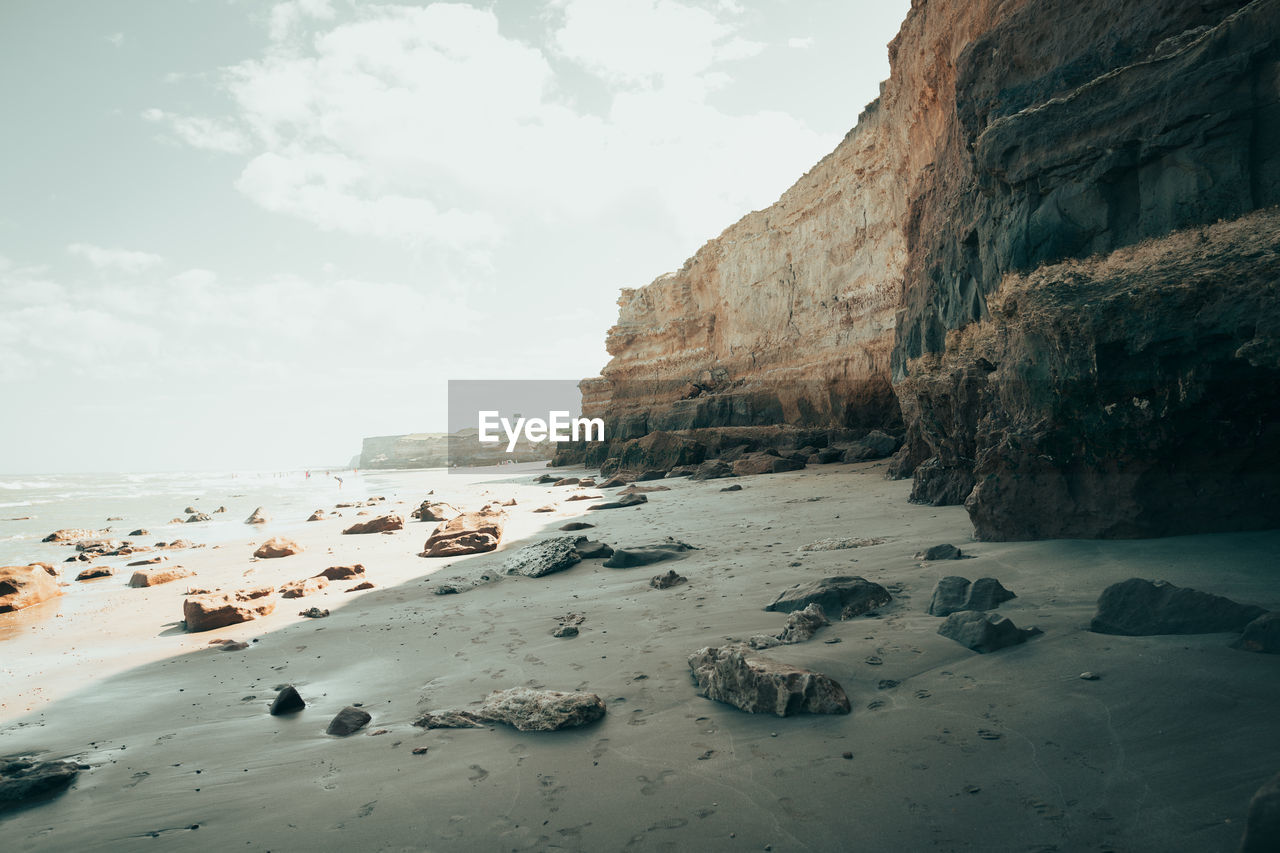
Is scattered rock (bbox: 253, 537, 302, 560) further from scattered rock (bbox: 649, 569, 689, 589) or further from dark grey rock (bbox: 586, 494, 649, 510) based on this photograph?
scattered rock (bbox: 649, 569, 689, 589)

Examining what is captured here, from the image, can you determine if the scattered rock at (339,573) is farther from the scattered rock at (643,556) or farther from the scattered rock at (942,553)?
the scattered rock at (942,553)

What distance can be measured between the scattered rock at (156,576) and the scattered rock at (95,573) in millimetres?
1578

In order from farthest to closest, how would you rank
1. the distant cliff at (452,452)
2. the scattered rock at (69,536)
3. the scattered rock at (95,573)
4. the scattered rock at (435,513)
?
1. the distant cliff at (452,452)
2. the scattered rock at (69,536)
3. the scattered rock at (435,513)
4. the scattered rock at (95,573)

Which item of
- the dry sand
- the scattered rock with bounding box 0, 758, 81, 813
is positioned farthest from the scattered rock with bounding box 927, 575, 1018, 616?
the scattered rock with bounding box 0, 758, 81, 813

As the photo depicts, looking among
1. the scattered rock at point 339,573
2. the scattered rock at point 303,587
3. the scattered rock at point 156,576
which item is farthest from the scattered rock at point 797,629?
the scattered rock at point 156,576

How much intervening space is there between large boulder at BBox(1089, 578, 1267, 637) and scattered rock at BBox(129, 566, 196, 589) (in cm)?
991

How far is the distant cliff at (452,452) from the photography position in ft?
196

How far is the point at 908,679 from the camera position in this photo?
2719 millimetres

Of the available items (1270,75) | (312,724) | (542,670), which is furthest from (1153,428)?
(312,724)

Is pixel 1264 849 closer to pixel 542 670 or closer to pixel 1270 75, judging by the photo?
pixel 542 670

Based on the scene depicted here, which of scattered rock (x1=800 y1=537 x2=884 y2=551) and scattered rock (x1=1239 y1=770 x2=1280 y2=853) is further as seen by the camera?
scattered rock (x1=800 y1=537 x2=884 y2=551)

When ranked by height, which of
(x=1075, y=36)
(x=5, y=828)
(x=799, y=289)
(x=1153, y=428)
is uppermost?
(x=799, y=289)

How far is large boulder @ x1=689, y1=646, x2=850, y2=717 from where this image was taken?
8.36ft

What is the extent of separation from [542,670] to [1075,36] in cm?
610
